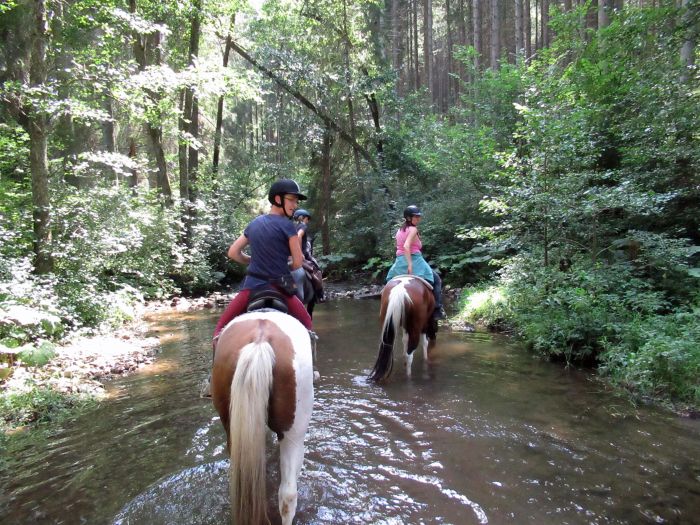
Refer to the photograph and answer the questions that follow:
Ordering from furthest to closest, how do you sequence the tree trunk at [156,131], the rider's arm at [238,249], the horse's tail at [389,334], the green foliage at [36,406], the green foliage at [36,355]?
the tree trunk at [156,131] → the horse's tail at [389,334] → the green foliage at [36,355] → the green foliage at [36,406] → the rider's arm at [238,249]

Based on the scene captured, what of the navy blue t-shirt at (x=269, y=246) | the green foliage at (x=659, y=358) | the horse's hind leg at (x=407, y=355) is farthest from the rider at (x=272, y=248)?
the green foliage at (x=659, y=358)

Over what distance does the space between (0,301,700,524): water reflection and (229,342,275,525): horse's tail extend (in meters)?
0.77

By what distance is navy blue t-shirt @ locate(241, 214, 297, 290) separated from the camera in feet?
11.5

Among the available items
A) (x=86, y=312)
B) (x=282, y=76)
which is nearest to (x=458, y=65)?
(x=282, y=76)

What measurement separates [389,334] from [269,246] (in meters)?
2.91

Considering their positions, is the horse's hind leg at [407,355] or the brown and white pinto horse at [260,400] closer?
the brown and white pinto horse at [260,400]

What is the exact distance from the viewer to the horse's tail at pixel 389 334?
19.4 feet

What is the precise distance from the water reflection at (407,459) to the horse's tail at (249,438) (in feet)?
2.52

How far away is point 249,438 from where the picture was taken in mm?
2477

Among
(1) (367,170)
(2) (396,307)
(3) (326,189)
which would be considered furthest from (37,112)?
(1) (367,170)

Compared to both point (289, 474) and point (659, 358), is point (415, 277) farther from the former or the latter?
point (289, 474)

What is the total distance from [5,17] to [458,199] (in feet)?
42.8

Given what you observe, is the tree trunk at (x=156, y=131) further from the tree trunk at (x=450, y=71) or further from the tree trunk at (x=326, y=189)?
the tree trunk at (x=450, y=71)

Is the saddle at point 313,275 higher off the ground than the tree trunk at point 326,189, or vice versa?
the tree trunk at point 326,189
